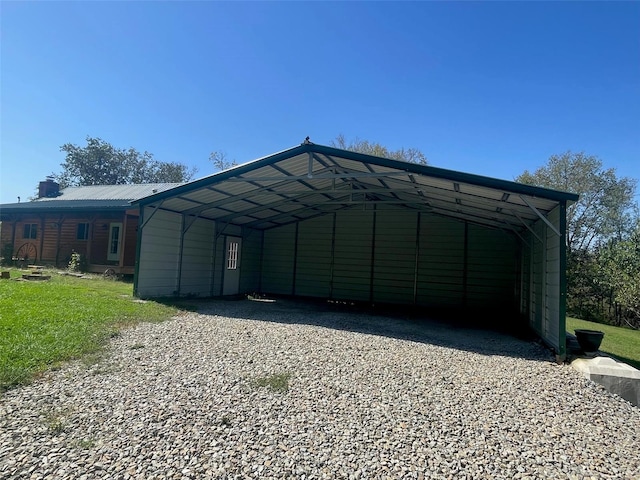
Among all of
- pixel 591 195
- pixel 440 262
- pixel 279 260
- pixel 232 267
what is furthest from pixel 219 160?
pixel 591 195

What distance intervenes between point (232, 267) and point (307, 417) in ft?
33.4

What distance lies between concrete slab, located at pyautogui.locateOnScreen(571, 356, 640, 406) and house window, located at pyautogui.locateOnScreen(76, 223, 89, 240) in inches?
661

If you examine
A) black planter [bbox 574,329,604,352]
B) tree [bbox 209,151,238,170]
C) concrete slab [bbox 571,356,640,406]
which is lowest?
concrete slab [bbox 571,356,640,406]

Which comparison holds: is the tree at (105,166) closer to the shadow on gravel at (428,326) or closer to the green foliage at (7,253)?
the green foliage at (7,253)

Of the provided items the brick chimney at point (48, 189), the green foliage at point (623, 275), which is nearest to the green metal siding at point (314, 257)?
the green foliage at point (623, 275)

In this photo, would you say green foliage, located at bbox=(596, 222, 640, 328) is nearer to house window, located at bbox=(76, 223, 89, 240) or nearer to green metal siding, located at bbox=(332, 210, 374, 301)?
green metal siding, located at bbox=(332, 210, 374, 301)

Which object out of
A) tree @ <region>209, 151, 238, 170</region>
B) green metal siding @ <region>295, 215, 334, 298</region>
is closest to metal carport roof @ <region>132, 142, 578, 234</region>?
green metal siding @ <region>295, 215, 334, 298</region>

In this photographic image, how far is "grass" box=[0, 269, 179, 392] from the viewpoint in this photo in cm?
418

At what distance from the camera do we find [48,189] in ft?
61.7

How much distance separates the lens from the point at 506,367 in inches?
203

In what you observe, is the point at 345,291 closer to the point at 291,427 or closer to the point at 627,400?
the point at 627,400

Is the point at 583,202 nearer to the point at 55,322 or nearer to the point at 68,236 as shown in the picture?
the point at 55,322

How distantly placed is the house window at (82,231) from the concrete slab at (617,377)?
16.8 meters

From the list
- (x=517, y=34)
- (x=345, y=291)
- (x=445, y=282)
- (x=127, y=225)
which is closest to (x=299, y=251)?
(x=345, y=291)
